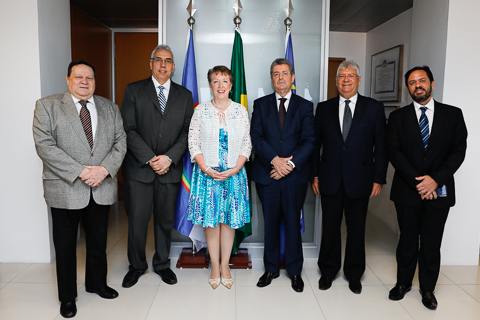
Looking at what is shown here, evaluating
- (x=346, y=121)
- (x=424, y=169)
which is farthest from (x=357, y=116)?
(x=424, y=169)

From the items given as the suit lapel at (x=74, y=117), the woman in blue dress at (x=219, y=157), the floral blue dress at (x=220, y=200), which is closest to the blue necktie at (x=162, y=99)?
the woman in blue dress at (x=219, y=157)

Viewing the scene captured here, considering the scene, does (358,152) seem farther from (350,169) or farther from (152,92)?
(152,92)

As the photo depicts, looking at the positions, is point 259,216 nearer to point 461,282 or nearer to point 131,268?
point 131,268

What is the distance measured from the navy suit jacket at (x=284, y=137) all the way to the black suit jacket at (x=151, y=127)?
60 cm

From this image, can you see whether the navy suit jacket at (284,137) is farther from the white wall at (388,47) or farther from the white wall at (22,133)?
the white wall at (388,47)

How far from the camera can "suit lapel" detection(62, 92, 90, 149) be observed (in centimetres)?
243

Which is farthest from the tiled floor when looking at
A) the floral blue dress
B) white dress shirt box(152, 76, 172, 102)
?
white dress shirt box(152, 76, 172, 102)

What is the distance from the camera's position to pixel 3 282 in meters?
2.94

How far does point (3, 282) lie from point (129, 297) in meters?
1.07

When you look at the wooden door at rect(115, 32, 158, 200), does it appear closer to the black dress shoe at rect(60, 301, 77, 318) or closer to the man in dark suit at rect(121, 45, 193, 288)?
the man in dark suit at rect(121, 45, 193, 288)

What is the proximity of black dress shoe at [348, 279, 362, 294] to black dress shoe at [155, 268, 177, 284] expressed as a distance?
1392mm

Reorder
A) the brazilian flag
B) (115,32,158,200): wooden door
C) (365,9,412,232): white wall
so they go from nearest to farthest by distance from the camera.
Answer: the brazilian flag → (365,9,412,232): white wall → (115,32,158,200): wooden door

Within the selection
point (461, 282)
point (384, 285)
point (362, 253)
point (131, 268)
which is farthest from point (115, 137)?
point (461, 282)

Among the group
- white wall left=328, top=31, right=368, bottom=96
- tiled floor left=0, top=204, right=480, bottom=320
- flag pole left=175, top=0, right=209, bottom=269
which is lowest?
tiled floor left=0, top=204, right=480, bottom=320
